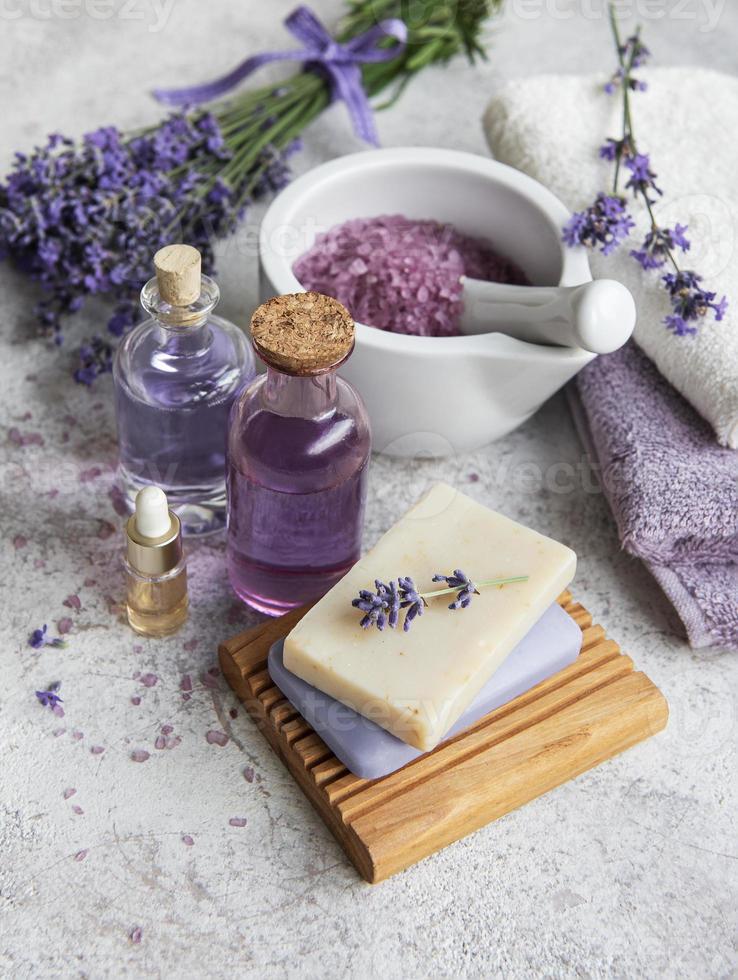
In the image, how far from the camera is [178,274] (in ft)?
2.68

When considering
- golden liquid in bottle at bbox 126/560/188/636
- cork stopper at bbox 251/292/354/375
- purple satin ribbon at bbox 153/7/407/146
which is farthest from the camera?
purple satin ribbon at bbox 153/7/407/146

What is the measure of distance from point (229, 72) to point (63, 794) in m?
0.88

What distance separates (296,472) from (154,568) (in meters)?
0.14

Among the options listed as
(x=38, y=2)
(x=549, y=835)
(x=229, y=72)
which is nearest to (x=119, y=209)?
(x=229, y=72)

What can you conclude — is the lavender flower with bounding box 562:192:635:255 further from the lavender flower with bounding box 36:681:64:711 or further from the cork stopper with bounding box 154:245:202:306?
the lavender flower with bounding box 36:681:64:711

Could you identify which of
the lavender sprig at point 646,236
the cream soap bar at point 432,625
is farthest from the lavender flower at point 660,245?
the cream soap bar at point 432,625

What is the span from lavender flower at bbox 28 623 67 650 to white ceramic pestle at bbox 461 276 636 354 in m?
0.42

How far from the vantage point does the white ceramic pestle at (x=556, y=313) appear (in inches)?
33.7

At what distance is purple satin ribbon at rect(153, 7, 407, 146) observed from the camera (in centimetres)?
124

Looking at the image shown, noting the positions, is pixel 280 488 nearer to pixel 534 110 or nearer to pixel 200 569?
pixel 200 569

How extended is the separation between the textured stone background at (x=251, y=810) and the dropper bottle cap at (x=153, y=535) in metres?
0.08

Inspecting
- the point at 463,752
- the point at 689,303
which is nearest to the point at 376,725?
the point at 463,752

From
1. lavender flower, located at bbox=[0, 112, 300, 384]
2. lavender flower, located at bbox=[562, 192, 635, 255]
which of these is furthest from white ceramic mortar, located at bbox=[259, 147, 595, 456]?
lavender flower, located at bbox=[0, 112, 300, 384]

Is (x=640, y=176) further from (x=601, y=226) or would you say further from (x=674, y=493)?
(x=674, y=493)
